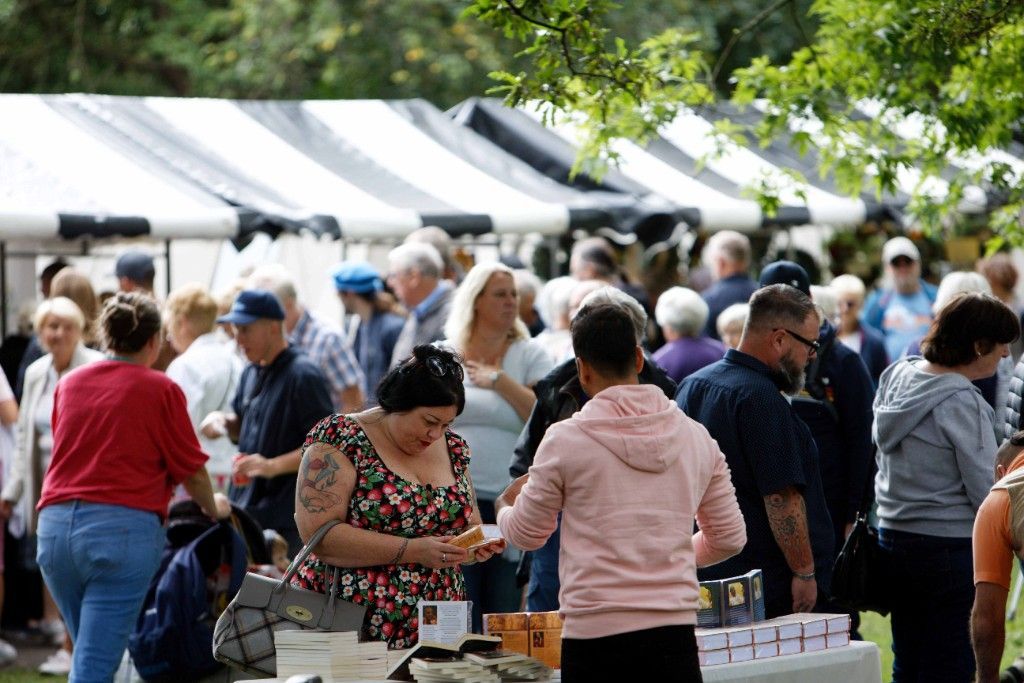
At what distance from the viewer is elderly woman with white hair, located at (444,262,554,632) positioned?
608cm

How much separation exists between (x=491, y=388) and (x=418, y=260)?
216 centimetres

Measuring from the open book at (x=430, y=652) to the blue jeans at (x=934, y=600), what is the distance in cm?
177

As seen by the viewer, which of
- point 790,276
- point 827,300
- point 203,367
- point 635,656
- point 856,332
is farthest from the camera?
point 856,332

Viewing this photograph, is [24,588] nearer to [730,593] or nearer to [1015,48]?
[730,593]

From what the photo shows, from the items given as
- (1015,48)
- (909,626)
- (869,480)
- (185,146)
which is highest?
(185,146)

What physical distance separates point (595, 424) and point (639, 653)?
0.55m

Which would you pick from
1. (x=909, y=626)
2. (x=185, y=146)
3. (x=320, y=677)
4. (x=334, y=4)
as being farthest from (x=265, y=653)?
(x=334, y=4)

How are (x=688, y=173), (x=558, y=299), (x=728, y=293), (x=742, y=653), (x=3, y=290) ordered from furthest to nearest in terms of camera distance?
1. (x=688, y=173)
2. (x=3, y=290)
3. (x=728, y=293)
4. (x=558, y=299)
5. (x=742, y=653)

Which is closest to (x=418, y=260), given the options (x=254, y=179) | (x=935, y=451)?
(x=254, y=179)

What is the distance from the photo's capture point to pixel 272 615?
4.27 metres

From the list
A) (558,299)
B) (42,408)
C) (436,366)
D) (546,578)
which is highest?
(558,299)

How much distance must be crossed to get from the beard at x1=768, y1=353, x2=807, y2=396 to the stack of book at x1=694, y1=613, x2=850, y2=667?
78 cm

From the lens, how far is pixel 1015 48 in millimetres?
6543

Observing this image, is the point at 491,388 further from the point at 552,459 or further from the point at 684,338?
the point at 552,459
